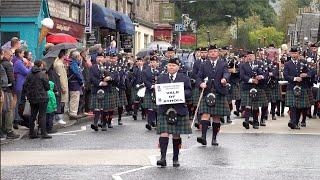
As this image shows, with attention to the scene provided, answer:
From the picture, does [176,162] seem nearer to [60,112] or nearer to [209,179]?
[209,179]

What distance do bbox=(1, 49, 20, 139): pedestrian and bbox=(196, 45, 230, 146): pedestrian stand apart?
11.4 ft

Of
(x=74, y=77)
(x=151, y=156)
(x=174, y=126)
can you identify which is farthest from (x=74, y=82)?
(x=174, y=126)

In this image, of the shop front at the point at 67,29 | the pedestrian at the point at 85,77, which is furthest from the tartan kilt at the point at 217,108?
the shop front at the point at 67,29

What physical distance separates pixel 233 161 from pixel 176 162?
942 millimetres

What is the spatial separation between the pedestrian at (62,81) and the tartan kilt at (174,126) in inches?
230

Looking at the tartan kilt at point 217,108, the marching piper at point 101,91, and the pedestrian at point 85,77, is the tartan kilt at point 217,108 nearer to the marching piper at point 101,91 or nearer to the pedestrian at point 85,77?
the marching piper at point 101,91

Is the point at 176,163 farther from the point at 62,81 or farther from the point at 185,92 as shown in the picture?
the point at 62,81

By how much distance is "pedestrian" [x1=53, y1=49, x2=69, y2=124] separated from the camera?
17625 mm

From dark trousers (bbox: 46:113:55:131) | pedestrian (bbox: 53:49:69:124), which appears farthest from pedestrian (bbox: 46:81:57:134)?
pedestrian (bbox: 53:49:69:124)

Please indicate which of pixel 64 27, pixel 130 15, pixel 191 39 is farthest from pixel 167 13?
pixel 64 27

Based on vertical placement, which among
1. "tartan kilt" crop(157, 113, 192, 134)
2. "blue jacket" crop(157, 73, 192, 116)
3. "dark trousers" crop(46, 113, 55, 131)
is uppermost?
"blue jacket" crop(157, 73, 192, 116)

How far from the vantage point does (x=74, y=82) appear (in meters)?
19.1

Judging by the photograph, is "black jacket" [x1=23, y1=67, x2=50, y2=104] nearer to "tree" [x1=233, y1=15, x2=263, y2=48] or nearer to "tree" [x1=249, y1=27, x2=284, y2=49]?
"tree" [x1=233, y1=15, x2=263, y2=48]

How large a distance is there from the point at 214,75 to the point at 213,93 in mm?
325
